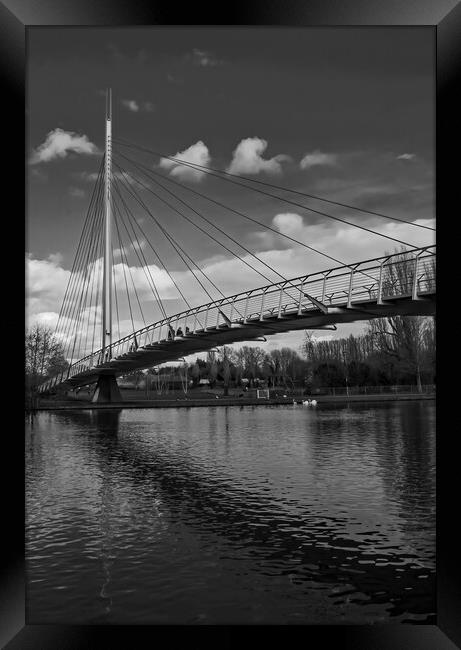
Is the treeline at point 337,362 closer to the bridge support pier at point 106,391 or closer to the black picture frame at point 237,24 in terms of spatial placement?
the bridge support pier at point 106,391

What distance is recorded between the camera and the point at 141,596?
480 cm

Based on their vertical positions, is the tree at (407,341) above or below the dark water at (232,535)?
above

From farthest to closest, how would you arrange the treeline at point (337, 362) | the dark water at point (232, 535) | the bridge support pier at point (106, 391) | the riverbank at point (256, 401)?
the treeline at point (337, 362)
the riverbank at point (256, 401)
the bridge support pier at point (106, 391)
the dark water at point (232, 535)

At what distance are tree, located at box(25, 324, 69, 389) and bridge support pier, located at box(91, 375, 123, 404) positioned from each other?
7.61 ft

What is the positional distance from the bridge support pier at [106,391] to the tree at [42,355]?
91.3 inches

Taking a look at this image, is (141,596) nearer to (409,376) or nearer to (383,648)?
(383,648)

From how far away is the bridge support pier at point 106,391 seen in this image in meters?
28.8

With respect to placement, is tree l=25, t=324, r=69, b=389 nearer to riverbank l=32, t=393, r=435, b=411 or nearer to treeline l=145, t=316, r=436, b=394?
riverbank l=32, t=393, r=435, b=411

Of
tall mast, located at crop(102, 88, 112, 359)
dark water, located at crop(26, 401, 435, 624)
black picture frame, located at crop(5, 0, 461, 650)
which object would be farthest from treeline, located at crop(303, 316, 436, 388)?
black picture frame, located at crop(5, 0, 461, 650)

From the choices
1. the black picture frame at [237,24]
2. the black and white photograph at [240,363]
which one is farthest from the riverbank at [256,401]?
the black picture frame at [237,24]

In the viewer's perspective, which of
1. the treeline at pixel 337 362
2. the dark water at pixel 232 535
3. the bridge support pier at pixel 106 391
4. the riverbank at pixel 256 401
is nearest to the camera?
the dark water at pixel 232 535

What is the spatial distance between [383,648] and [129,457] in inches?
417

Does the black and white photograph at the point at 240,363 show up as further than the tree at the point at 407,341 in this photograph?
No

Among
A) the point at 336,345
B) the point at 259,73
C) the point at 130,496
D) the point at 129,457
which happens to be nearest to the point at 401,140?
the point at 259,73
